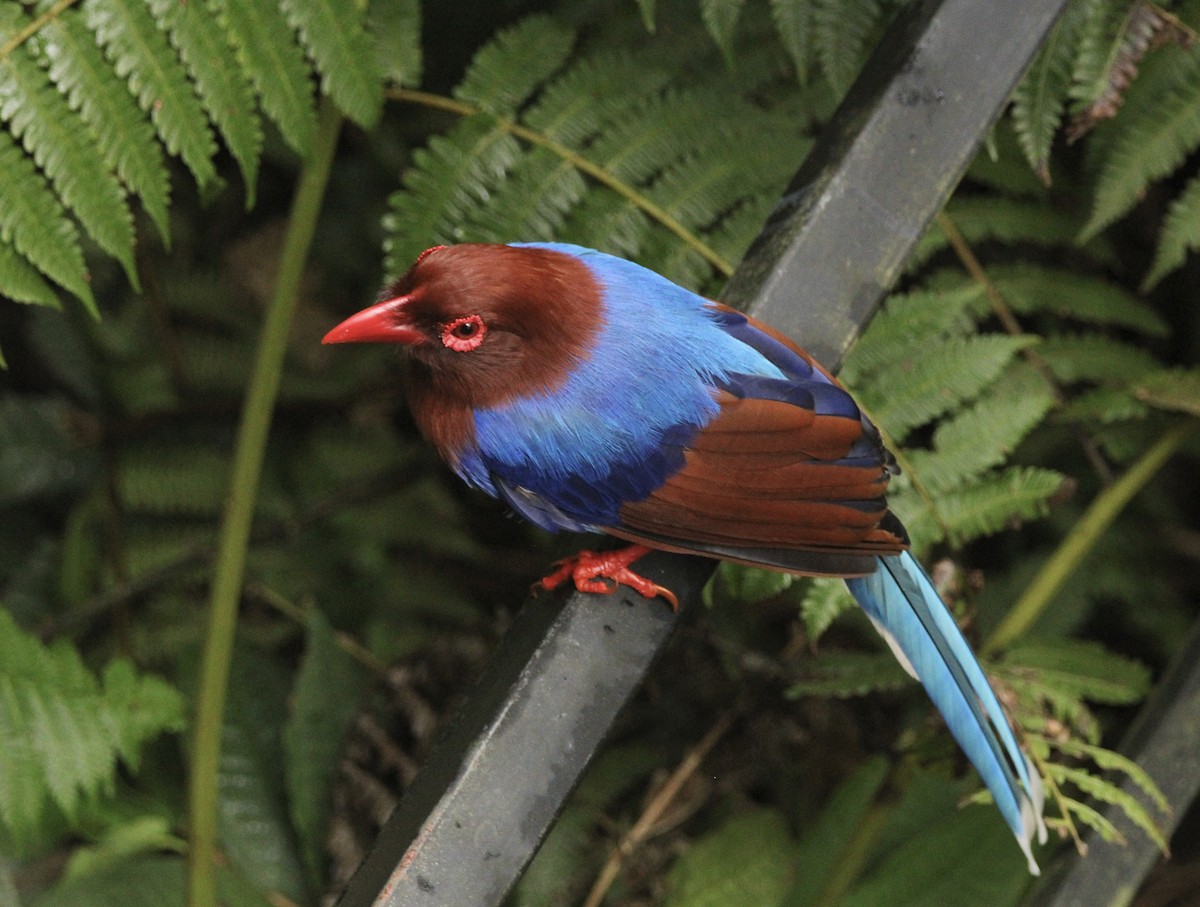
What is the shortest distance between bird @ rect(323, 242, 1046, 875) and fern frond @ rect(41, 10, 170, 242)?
40 centimetres

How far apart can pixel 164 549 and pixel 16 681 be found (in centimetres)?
89

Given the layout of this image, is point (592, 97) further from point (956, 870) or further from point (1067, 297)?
point (956, 870)

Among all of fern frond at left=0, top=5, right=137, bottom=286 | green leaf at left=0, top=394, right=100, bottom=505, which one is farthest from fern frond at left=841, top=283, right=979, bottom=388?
green leaf at left=0, top=394, right=100, bottom=505

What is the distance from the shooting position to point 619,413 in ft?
4.71

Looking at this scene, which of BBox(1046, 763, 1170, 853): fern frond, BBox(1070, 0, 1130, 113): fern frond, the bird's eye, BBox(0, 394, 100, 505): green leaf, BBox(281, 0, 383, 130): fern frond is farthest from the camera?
BBox(0, 394, 100, 505): green leaf

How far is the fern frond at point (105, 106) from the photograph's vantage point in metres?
1.61

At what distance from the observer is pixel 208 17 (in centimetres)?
170

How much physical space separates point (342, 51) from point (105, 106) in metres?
0.35

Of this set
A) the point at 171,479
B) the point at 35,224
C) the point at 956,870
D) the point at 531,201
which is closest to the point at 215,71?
the point at 35,224

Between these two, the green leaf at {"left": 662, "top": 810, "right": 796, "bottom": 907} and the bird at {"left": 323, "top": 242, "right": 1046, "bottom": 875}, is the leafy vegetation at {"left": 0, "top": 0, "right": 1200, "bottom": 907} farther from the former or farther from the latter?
the bird at {"left": 323, "top": 242, "right": 1046, "bottom": 875}

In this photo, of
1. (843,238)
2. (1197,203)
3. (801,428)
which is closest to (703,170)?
(843,238)

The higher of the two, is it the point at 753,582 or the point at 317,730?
the point at 753,582

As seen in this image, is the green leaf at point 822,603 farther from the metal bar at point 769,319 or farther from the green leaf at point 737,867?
the green leaf at point 737,867

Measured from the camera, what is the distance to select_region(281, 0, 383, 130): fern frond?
1.76 meters
